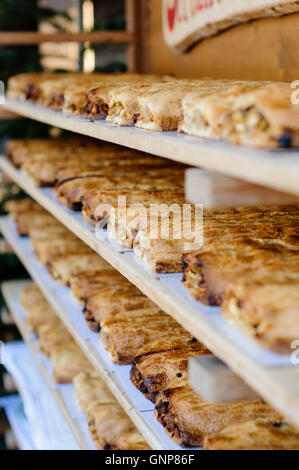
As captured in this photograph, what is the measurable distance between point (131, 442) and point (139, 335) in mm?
363

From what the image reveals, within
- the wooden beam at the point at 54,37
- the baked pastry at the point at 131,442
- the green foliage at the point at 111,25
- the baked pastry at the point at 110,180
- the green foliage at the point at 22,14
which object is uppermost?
the green foliage at the point at 22,14

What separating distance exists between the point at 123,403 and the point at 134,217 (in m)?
0.57

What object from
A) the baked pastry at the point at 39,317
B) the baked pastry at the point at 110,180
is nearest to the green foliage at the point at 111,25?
the baked pastry at the point at 110,180

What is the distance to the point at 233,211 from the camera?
6.48ft

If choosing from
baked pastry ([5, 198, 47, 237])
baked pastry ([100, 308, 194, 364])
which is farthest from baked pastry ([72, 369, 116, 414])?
baked pastry ([5, 198, 47, 237])

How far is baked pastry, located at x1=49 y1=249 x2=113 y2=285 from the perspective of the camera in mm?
3186

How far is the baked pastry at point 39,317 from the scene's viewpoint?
3.73 m

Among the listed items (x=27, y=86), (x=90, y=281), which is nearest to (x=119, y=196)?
(x=90, y=281)

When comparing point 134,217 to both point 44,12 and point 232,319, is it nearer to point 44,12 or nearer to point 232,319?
point 232,319

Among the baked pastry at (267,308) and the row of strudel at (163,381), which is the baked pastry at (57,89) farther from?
the baked pastry at (267,308)

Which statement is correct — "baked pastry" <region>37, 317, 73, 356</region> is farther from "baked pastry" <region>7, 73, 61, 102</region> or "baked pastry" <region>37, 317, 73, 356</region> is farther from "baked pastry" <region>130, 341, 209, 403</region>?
"baked pastry" <region>130, 341, 209, 403</region>

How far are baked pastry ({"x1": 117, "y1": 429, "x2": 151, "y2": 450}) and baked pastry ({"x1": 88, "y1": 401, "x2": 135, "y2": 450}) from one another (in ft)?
0.27

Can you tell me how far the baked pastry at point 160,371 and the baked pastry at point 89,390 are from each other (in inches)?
26.7

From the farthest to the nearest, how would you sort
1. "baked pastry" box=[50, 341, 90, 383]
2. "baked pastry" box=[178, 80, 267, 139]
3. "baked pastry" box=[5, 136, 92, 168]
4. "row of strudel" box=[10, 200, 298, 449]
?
1. "baked pastry" box=[5, 136, 92, 168]
2. "baked pastry" box=[50, 341, 90, 383]
3. "row of strudel" box=[10, 200, 298, 449]
4. "baked pastry" box=[178, 80, 267, 139]
